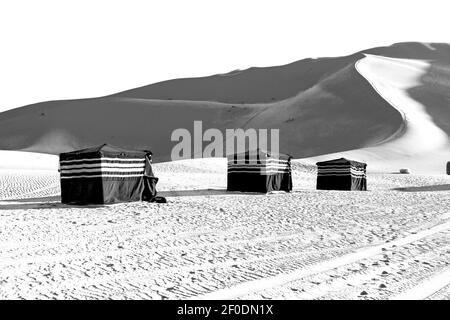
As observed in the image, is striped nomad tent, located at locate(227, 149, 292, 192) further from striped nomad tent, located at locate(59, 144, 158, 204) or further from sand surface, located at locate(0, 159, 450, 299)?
sand surface, located at locate(0, 159, 450, 299)

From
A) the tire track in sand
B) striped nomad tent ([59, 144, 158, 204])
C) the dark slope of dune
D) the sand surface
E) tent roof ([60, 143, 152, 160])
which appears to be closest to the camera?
the tire track in sand

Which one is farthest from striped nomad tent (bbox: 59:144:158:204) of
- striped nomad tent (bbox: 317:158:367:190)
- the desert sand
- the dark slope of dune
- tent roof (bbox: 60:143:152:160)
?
the dark slope of dune

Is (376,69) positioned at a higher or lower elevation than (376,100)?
higher

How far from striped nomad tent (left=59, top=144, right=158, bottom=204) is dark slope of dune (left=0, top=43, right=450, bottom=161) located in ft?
151

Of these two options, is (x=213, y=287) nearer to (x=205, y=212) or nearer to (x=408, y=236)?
(x=408, y=236)

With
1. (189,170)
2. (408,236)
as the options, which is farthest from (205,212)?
(189,170)

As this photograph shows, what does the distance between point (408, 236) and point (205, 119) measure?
3265 inches

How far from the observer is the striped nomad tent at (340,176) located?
26.1m

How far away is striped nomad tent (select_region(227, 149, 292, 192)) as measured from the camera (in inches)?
867

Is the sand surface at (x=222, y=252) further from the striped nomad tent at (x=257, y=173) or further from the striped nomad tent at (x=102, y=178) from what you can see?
the striped nomad tent at (x=257, y=173)

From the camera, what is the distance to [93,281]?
601 cm

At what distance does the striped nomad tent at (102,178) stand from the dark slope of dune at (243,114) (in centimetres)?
4616

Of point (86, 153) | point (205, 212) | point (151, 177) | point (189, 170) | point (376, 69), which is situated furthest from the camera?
point (376, 69)

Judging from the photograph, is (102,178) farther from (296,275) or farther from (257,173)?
(296,275)
